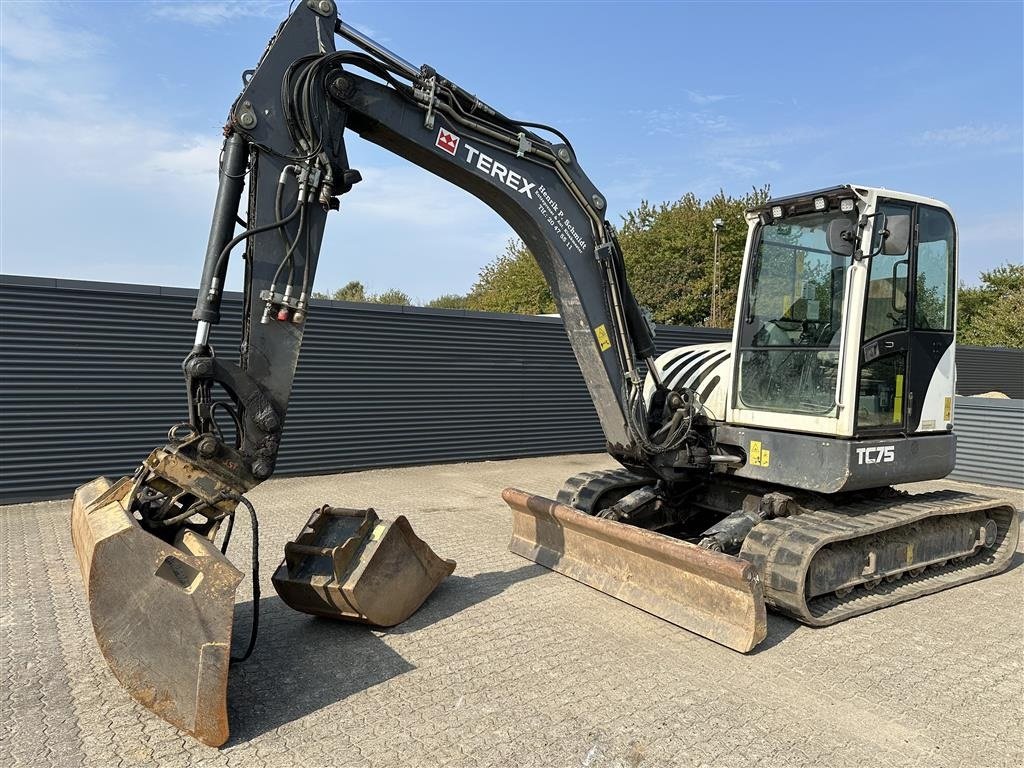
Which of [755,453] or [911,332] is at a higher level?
[911,332]

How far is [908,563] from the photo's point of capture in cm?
552

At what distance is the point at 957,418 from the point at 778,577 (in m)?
8.43

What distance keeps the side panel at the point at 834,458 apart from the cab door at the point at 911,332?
0.44 feet

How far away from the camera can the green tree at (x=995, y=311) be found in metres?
25.8

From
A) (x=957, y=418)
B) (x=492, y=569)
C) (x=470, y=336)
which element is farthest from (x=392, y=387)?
(x=957, y=418)

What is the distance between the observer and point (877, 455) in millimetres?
5082

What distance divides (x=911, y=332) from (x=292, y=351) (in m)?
4.31

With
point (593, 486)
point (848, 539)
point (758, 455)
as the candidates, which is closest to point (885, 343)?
point (758, 455)

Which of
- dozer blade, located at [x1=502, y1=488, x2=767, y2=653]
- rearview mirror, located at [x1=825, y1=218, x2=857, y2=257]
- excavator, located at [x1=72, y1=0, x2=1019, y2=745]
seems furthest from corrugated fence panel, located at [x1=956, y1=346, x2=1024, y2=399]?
dozer blade, located at [x1=502, y1=488, x2=767, y2=653]

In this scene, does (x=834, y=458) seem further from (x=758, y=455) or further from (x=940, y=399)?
(x=940, y=399)

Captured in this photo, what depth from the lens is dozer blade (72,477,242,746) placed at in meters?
3.24

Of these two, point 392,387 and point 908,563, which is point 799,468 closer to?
point 908,563

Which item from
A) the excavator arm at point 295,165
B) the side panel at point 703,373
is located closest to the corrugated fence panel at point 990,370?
the side panel at point 703,373

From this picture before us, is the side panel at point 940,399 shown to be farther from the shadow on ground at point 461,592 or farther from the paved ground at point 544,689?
the shadow on ground at point 461,592
